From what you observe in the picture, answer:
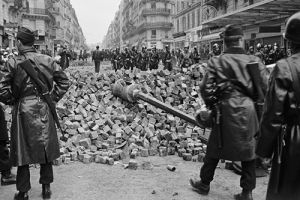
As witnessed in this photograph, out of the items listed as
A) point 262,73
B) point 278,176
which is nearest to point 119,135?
point 262,73

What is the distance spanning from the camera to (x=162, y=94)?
32.2ft

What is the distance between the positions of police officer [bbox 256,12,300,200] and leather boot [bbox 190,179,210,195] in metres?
1.86

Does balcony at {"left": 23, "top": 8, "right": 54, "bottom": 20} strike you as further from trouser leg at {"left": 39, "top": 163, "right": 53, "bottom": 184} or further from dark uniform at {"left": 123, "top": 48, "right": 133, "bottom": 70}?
trouser leg at {"left": 39, "top": 163, "right": 53, "bottom": 184}

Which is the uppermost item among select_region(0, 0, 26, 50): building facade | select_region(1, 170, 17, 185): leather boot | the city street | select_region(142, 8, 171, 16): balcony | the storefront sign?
select_region(142, 8, 171, 16): balcony

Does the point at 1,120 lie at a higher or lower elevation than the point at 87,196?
higher

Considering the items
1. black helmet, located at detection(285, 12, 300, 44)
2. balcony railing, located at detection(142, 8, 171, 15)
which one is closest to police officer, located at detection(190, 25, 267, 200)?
black helmet, located at detection(285, 12, 300, 44)

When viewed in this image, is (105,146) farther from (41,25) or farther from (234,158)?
(41,25)

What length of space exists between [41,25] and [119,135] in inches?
2312

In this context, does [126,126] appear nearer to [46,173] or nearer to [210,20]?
[46,173]

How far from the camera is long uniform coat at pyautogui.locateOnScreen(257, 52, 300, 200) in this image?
243 centimetres

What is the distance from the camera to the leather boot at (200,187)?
14.3ft

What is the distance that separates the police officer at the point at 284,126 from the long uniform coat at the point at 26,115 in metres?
2.43

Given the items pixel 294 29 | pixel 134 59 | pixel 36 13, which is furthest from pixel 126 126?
pixel 36 13

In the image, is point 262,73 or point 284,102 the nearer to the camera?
point 284,102
